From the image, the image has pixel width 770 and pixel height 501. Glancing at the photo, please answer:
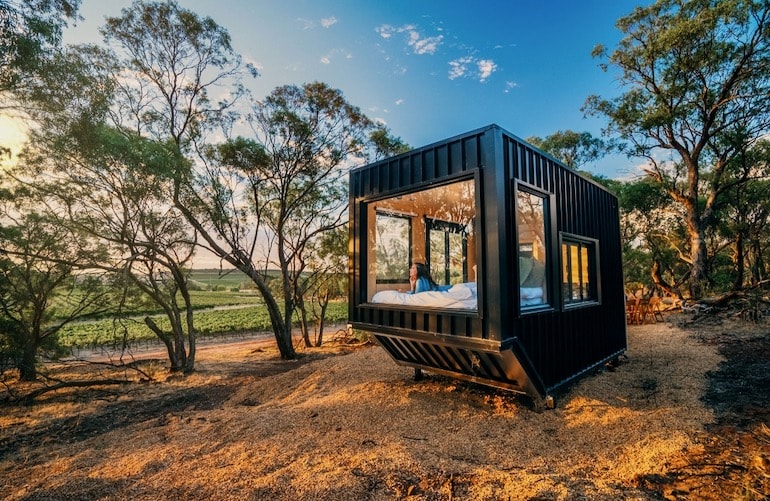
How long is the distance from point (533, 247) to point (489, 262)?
1.09 meters

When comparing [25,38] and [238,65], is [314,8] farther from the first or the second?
[25,38]

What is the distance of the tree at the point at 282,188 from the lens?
10.1 metres

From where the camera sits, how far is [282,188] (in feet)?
37.5

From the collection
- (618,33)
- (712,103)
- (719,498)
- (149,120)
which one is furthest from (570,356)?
(618,33)

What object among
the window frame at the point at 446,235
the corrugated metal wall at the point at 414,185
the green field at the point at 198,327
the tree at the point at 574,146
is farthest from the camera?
the tree at the point at 574,146

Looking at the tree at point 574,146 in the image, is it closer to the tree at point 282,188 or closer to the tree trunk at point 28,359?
the tree at point 282,188

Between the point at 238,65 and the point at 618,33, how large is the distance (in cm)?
1424

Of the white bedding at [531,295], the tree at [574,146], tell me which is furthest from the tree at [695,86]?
the white bedding at [531,295]

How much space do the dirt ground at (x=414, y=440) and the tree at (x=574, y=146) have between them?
578 inches

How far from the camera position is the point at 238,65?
33.6 feet

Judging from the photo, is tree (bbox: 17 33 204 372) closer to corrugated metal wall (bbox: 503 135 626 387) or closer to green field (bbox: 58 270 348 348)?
green field (bbox: 58 270 348 348)

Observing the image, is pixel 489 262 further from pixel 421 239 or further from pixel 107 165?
pixel 107 165

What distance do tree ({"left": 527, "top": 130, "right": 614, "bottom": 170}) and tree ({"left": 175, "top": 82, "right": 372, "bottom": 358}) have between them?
12.2 meters

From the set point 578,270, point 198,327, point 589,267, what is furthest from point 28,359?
point 198,327
